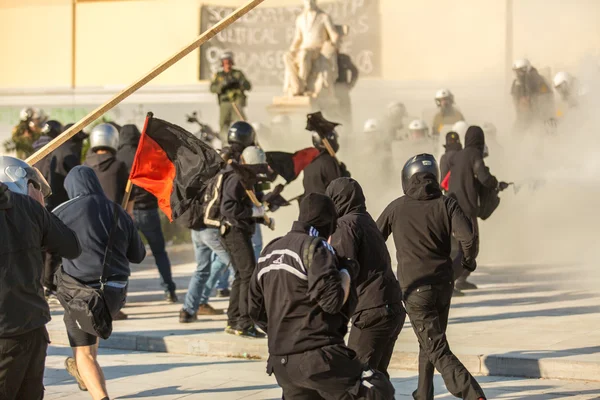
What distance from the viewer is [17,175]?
208 inches

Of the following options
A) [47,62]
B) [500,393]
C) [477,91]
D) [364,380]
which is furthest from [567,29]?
[364,380]

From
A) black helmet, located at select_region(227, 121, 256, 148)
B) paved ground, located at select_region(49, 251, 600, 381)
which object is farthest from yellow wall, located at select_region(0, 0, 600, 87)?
black helmet, located at select_region(227, 121, 256, 148)

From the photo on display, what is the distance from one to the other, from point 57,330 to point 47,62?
15.4 meters

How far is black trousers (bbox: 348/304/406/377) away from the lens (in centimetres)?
608

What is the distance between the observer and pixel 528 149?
714 inches

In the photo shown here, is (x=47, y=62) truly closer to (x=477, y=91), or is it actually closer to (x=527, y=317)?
(x=477, y=91)

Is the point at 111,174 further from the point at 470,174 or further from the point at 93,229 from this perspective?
the point at 93,229

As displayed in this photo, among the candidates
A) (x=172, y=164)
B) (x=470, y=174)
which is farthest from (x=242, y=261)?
(x=470, y=174)

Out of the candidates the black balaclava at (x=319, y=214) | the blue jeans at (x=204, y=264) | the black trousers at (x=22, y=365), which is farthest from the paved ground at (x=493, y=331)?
the black trousers at (x=22, y=365)

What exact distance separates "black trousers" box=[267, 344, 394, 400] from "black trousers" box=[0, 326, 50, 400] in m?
1.07

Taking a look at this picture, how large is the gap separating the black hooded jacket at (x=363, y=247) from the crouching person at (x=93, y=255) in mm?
1346

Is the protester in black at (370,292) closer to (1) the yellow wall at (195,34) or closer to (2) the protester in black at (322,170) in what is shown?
(2) the protester in black at (322,170)

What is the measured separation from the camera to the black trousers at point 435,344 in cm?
636

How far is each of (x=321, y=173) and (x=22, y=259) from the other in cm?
557
